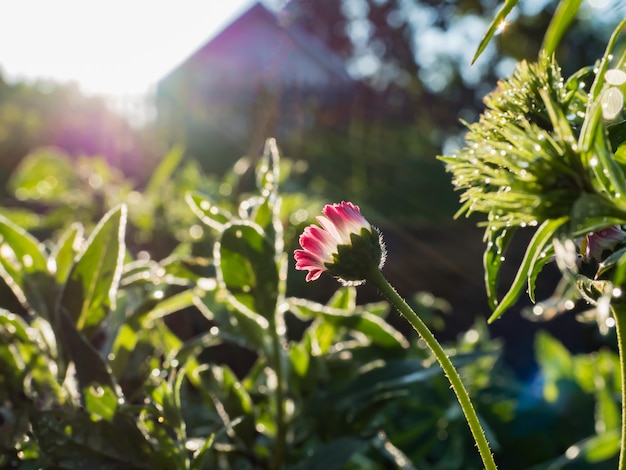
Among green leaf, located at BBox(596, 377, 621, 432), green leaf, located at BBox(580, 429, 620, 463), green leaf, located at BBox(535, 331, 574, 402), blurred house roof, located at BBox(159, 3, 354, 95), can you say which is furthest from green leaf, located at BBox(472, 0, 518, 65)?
blurred house roof, located at BBox(159, 3, 354, 95)

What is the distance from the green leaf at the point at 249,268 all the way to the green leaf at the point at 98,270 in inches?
3.6

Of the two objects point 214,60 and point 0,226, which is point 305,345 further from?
point 214,60

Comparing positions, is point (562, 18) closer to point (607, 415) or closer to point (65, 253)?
point (65, 253)

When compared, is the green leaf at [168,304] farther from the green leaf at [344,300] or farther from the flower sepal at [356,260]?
the flower sepal at [356,260]

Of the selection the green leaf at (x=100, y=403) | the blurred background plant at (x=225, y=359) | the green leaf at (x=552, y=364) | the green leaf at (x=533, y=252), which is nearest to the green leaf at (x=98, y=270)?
the blurred background plant at (x=225, y=359)

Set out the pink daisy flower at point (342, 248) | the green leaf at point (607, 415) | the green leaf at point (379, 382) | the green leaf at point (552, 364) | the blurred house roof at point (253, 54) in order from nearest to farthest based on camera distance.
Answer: the pink daisy flower at point (342, 248) < the green leaf at point (379, 382) < the green leaf at point (607, 415) < the green leaf at point (552, 364) < the blurred house roof at point (253, 54)

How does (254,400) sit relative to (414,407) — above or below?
above

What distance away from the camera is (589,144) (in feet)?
0.98

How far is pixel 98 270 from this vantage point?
1.96 ft

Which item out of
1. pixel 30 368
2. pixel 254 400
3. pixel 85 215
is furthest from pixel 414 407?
pixel 85 215

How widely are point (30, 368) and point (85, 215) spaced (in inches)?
29.9

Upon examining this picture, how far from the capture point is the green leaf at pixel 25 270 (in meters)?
0.62

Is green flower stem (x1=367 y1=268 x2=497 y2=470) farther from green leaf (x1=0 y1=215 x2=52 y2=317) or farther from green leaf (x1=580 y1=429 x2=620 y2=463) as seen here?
green leaf (x1=580 y1=429 x2=620 y2=463)

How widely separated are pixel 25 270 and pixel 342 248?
1.21ft
